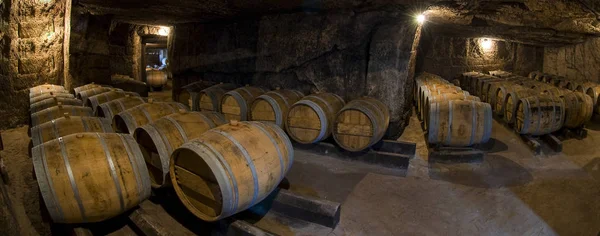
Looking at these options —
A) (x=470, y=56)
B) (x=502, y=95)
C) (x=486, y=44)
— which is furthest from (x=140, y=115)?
(x=486, y=44)

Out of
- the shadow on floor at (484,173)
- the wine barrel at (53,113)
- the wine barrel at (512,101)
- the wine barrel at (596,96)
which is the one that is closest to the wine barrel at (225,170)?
the wine barrel at (53,113)

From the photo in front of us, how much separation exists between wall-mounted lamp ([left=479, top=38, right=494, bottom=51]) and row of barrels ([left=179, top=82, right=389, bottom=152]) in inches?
335

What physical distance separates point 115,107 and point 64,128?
1251 mm

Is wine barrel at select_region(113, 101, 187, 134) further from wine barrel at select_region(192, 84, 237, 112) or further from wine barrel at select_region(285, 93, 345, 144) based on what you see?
wine barrel at select_region(192, 84, 237, 112)

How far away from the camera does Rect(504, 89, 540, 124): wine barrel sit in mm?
6008

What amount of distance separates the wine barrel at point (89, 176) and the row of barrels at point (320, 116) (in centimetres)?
253

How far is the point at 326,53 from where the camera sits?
20.0 ft

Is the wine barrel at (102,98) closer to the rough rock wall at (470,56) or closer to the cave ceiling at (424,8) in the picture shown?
the cave ceiling at (424,8)

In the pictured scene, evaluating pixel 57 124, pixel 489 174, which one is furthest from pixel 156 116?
pixel 489 174

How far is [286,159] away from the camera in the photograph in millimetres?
3148

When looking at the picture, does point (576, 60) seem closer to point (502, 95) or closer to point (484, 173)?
point (502, 95)

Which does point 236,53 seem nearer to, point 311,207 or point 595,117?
point 311,207

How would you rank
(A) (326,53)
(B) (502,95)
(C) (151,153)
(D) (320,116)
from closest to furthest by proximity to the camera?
(C) (151,153)
(D) (320,116)
(A) (326,53)
(B) (502,95)

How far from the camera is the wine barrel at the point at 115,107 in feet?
14.1
